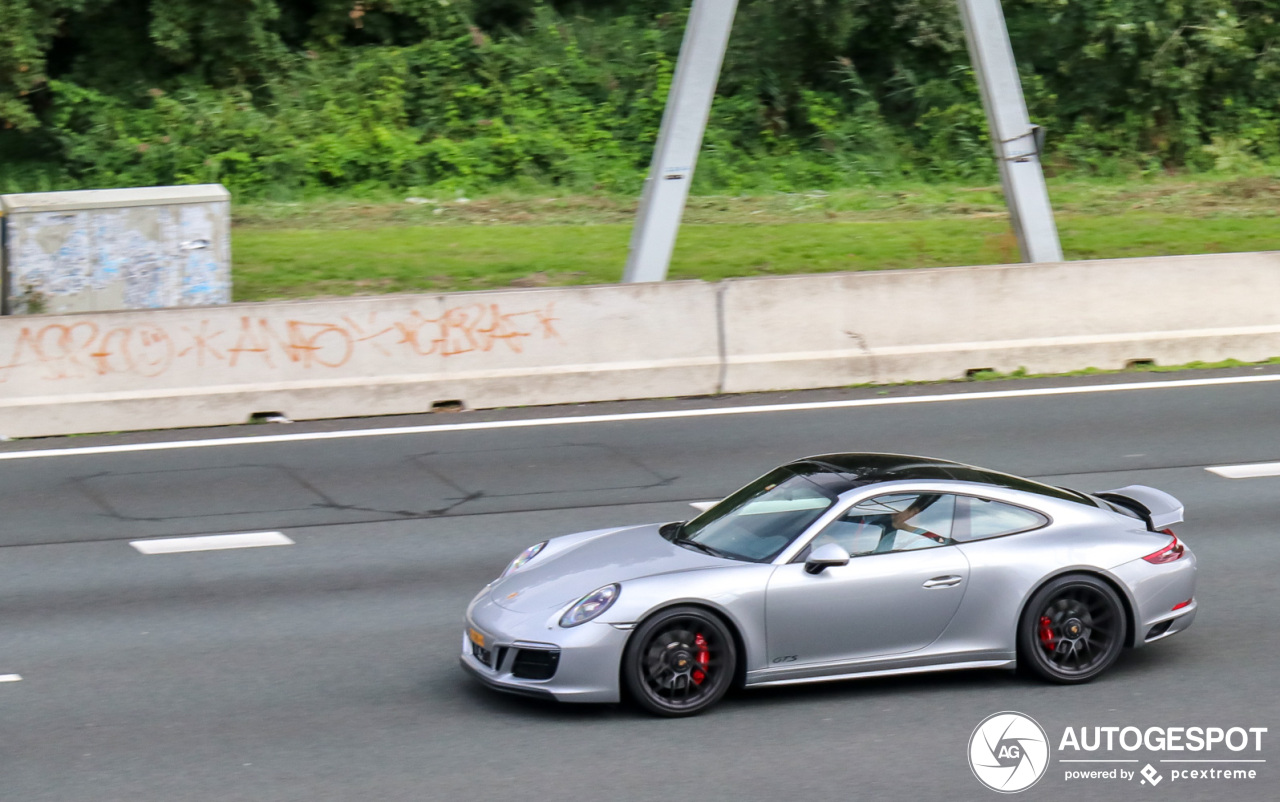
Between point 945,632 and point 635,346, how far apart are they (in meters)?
7.85

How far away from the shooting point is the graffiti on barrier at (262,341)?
13609mm

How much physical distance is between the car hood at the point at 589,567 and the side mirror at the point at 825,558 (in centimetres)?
40

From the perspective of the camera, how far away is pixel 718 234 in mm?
20859

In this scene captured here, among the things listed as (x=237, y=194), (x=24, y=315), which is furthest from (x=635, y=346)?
(x=237, y=194)

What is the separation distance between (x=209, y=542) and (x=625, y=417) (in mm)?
4816

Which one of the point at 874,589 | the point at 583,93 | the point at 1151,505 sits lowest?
the point at 874,589

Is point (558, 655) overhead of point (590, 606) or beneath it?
beneath

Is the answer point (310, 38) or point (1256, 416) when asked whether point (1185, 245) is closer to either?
point (1256, 416)

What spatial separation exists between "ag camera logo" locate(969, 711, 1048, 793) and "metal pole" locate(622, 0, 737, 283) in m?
9.43

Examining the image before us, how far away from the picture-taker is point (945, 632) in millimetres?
7434

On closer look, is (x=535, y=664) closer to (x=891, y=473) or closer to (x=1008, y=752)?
(x=891, y=473)

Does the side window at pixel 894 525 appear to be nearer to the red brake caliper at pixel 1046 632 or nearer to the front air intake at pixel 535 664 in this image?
the red brake caliper at pixel 1046 632

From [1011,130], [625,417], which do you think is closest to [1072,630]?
[625,417]

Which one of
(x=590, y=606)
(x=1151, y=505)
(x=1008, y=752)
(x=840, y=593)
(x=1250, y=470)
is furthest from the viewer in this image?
(x=1250, y=470)
